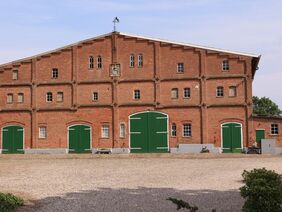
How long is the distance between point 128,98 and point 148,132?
352 centimetres

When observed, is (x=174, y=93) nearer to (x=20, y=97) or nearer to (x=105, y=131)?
(x=105, y=131)

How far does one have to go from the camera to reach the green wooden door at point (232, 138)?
116 ft

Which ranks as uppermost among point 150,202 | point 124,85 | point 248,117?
point 124,85

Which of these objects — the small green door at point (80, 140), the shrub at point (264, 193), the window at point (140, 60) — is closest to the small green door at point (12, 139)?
the small green door at point (80, 140)

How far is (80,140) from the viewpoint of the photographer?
37531mm

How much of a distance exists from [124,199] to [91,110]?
25.9 meters

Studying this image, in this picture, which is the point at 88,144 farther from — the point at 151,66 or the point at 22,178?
the point at 22,178

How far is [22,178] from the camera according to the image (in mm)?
17438

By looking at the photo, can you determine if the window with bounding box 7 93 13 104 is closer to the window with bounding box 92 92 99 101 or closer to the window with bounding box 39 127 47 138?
the window with bounding box 39 127 47 138

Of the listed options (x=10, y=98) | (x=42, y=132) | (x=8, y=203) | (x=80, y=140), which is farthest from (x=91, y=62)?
(x=8, y=203)

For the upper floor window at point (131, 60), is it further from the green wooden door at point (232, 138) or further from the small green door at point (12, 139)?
the small green door at point (12, 139)

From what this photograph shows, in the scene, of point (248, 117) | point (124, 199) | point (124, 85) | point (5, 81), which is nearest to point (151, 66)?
point (124, 85)

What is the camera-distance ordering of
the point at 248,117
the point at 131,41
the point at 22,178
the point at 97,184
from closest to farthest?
the point at 97,184 → the point at 22,178 → the point at 248,117 → the point at 131,41

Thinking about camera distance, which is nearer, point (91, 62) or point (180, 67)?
point (180, 67)
